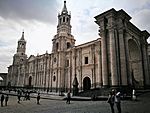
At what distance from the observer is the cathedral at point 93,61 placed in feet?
64.1

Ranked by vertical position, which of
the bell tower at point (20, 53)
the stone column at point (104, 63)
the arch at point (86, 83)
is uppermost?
the bell tower at point (20, 53)

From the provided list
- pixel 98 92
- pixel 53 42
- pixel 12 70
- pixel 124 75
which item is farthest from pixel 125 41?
pixel 12 70

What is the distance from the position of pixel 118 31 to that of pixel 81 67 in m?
13.8

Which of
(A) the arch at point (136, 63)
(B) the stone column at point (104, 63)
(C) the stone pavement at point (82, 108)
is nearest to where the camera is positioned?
(C) the stone pavement at point (82, 108)

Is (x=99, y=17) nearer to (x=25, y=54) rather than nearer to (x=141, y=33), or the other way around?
(x=141, y=33)

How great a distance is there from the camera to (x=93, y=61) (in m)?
29.7

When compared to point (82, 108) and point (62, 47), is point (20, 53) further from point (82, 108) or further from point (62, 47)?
point (82, 108)

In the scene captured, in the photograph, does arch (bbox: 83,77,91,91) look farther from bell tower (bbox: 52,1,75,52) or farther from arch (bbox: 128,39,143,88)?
bell tower (bbox: 52,1,75,52)

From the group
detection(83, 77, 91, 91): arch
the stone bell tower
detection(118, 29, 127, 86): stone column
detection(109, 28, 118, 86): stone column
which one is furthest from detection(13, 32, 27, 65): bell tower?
detection(118, 29, 127, 86): stone column

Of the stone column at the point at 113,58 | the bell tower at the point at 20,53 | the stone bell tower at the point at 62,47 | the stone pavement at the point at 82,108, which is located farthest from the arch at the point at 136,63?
the bell tower at the point at 20,53

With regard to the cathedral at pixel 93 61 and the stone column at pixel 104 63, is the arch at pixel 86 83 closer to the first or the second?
the cathedral at pixel 93 61

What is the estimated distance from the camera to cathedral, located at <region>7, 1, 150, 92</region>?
64.1 ft

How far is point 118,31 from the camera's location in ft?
66.4

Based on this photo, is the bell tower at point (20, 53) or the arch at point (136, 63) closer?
the arch at point (136, 63)
